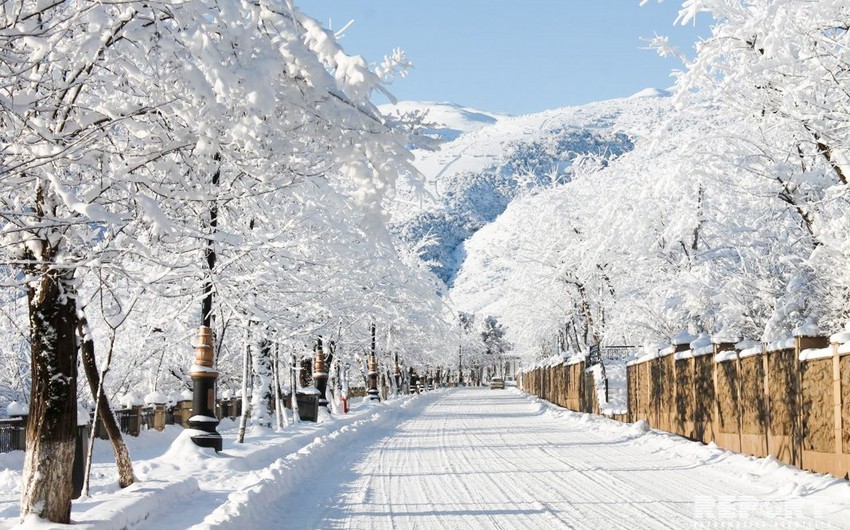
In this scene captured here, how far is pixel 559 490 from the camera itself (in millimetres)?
11867

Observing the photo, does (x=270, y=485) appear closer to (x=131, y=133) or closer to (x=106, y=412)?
(x=106, y=412)

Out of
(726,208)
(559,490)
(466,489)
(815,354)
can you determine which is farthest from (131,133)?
(726,208)

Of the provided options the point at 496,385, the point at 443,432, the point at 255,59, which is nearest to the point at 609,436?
the point at 443,432

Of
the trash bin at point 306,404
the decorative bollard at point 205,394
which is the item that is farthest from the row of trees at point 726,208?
the trash bin at point 306,404

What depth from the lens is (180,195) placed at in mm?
7117

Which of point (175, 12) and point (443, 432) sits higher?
point (175, 12)

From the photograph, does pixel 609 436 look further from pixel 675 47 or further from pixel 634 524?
pixel 634 524

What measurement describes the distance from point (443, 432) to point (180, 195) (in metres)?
19.3

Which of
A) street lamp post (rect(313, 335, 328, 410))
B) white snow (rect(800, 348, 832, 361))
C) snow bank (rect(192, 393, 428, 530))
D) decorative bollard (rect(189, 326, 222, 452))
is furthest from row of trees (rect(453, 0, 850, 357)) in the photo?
street lamp post (rect(313, 335, 328, 410))

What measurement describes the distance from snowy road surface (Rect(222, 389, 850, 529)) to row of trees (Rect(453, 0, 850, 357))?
10.8 feet

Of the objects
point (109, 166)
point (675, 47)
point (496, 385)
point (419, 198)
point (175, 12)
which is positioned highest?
point (675, 47)

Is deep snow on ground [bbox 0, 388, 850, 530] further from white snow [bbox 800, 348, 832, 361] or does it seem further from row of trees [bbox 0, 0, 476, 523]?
row of trees [bbox 0, 0, 476, 523]

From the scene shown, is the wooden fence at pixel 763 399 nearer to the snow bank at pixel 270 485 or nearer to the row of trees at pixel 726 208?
the row of trees at pixel 726 208

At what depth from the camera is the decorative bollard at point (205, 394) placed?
15.3 m
